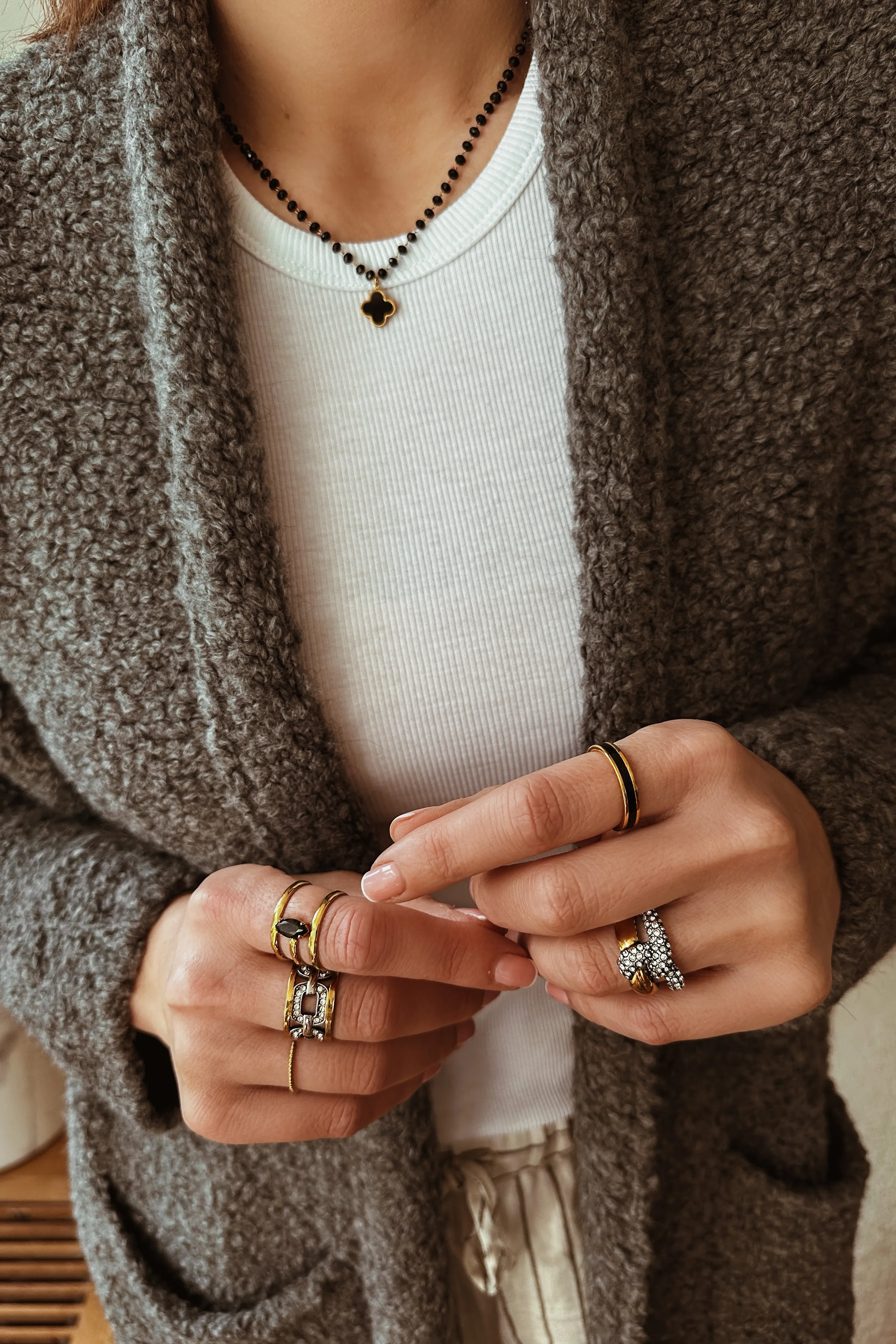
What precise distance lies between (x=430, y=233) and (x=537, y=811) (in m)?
0.41

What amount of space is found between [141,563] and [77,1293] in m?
0.79

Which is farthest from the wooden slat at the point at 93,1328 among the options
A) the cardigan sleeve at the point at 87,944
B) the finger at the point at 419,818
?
the finger at the point at 419,818

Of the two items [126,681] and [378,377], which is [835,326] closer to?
[378,377]

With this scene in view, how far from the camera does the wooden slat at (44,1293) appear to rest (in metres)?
0.94

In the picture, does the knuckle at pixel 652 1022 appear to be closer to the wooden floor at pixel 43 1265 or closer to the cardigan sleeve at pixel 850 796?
the cardigan sleeve at pixel 850 796

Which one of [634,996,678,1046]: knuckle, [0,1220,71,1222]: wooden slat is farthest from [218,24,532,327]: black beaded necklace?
[0,1220,71,1222]: wooden slat

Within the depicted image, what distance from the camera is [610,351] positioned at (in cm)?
57

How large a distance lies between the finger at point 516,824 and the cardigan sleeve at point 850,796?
0.13m

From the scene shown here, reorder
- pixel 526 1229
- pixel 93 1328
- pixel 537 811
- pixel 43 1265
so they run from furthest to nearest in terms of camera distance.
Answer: pixel 43 1265
pixel 93 1328
pixel 526 1229
pixel 537 811

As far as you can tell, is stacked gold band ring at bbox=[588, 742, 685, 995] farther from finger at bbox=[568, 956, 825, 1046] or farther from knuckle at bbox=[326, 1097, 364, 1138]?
knuckle at bbox=[326, 1097, 364, 1138]

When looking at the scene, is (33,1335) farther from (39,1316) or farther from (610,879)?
(610,879)

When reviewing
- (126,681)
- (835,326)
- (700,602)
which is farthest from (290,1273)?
(835,326)

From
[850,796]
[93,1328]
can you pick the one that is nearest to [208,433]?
[850,796]

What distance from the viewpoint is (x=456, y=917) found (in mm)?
557
